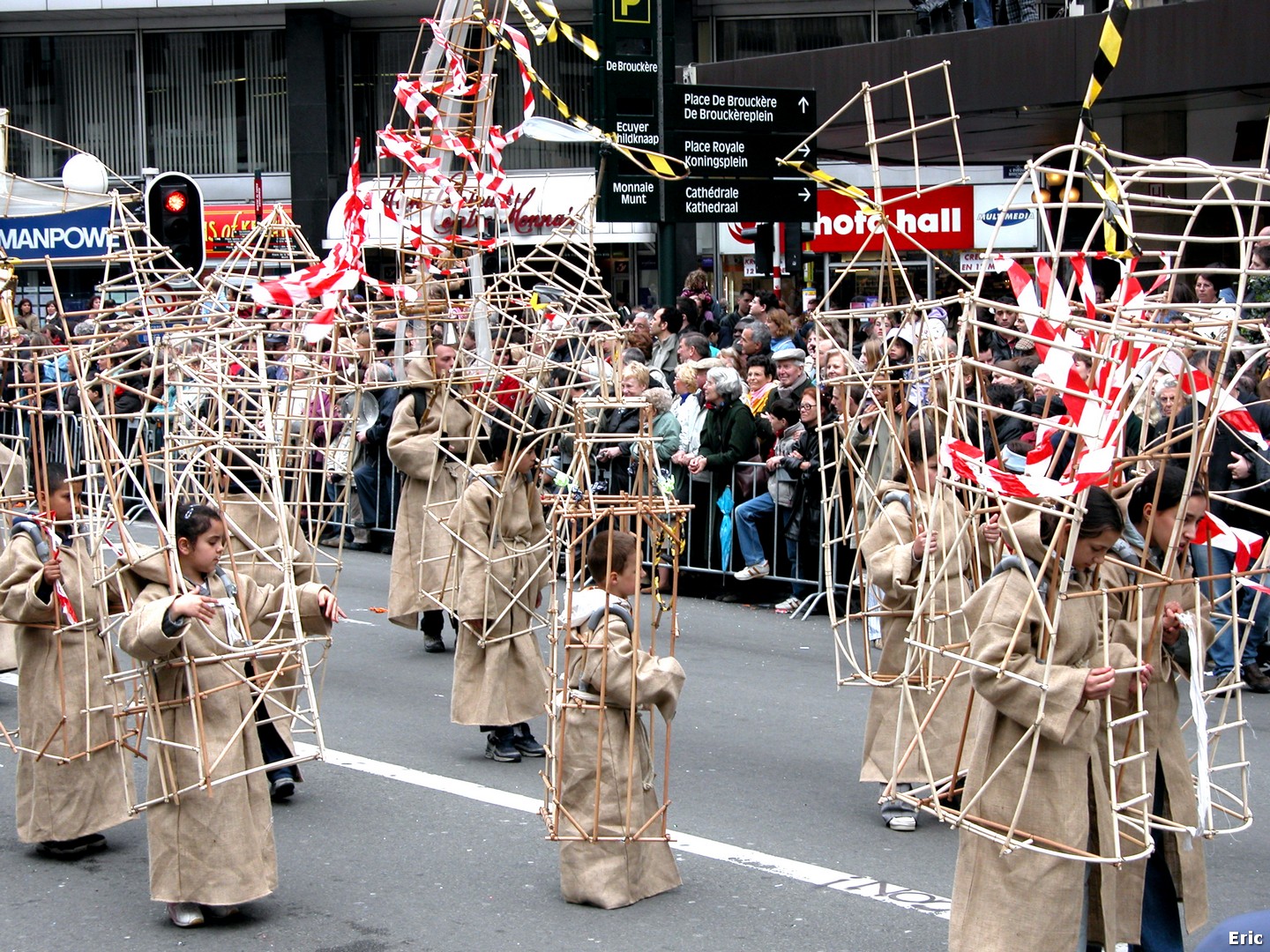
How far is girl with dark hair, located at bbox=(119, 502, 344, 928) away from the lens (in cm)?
533

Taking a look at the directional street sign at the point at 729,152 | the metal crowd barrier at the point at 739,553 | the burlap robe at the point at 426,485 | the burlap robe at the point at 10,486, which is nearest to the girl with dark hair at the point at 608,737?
the burlap robe at the point at 426,485

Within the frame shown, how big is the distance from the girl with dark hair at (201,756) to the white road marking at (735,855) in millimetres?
1132

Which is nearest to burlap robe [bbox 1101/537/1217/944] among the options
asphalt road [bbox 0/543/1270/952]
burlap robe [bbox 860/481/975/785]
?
asphalt road [bbox 0/543/1270/952]

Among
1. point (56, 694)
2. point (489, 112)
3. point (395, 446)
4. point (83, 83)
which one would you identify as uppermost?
point (83, 83)

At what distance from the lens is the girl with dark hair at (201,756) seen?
17.5 feet

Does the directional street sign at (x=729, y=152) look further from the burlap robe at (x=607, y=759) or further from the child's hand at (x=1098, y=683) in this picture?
the child's hand at (x=1098, y=683)

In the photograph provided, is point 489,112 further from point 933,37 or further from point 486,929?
point 933,37

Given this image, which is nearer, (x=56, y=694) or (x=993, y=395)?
(x=56, y=694)

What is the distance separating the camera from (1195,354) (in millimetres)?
8094

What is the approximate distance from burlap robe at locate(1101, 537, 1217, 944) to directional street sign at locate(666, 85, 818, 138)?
908cm

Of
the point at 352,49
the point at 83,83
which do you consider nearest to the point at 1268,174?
the point at 352,49

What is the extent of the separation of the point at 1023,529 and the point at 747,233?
16460 mm

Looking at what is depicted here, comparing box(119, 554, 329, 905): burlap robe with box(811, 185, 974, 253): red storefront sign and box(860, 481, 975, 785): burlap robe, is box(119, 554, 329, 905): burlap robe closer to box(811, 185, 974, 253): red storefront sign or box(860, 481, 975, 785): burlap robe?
box(860, 481, 975, 785): burlap robe

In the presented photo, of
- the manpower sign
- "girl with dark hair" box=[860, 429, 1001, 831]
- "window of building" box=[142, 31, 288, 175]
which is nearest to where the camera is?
"girl with dark hair" box=[860, 429, 1001, 831]
